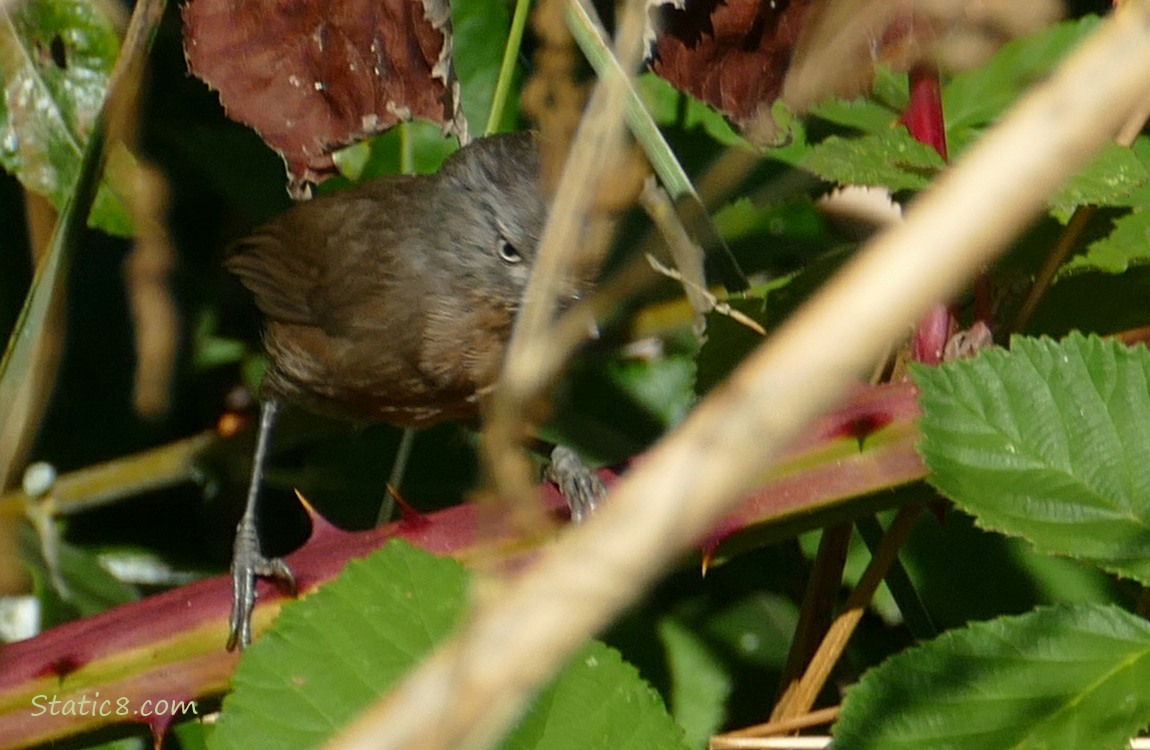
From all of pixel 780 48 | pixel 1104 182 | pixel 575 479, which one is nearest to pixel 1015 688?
pixel 1104 182

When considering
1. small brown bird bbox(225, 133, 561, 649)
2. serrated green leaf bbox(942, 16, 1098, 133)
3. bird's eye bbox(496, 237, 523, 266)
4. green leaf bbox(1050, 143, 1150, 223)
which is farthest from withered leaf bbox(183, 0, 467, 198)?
green leaf bbox(1050, 143, 1150, 223)

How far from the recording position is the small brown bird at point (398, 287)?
2740 millimetres

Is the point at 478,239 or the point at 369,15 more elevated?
the point at 369,15

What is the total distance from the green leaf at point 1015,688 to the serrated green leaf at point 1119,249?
2.49ft

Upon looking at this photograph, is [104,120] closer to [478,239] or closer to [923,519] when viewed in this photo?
[478,239]

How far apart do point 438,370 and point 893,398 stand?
1138 mm

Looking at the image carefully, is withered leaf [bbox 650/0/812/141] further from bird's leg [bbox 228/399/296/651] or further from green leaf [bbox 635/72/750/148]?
bird's leg [bbox 228/399/296/651]

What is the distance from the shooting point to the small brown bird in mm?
2740

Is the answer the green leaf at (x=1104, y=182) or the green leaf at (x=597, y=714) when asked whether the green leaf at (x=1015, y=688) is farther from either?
the green leaf at (x=1104, y=182)

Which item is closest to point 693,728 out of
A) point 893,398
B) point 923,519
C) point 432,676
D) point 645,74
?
point 923,519

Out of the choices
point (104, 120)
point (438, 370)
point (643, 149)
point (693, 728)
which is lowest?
point (693, 728)

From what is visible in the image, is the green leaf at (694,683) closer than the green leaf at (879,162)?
No

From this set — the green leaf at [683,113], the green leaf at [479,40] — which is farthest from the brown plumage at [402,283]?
the green leaf at [683,113]

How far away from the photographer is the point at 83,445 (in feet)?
10.3
